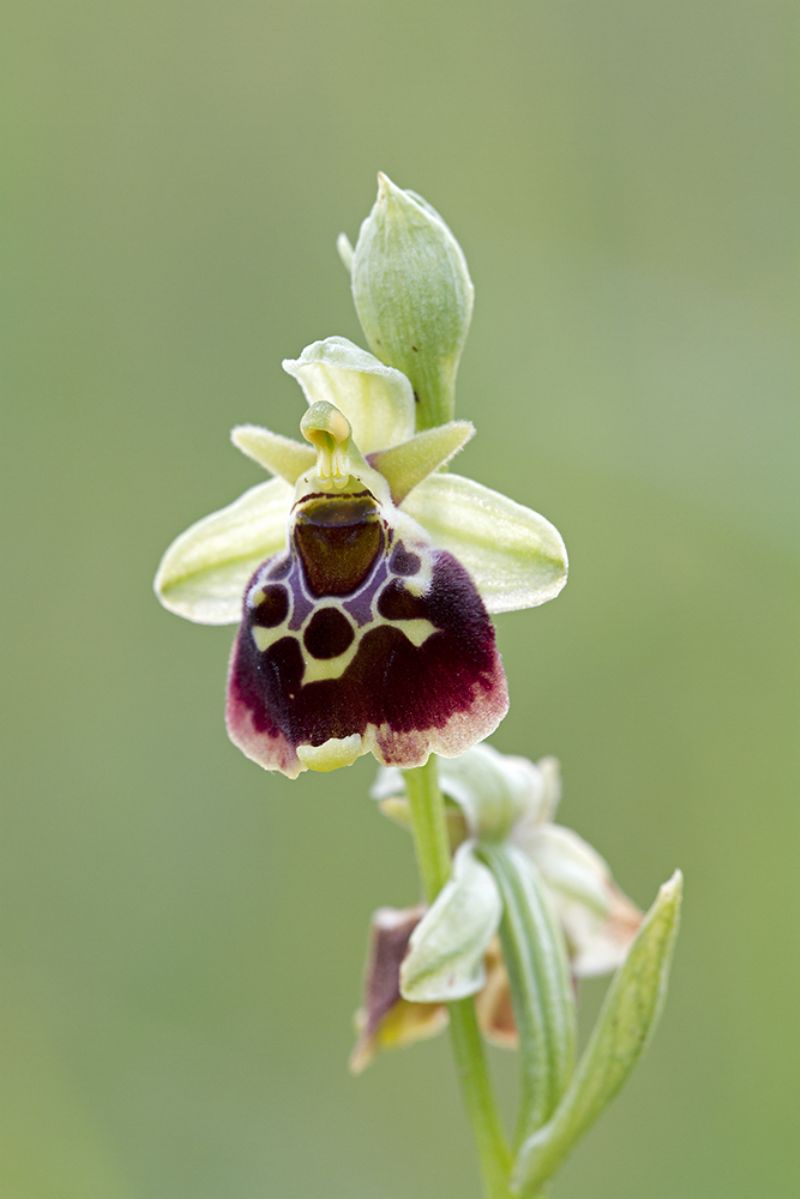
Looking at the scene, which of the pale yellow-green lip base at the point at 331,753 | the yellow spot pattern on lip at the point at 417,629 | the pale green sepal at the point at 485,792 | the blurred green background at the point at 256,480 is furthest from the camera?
the blurred green background at the point at 256,480

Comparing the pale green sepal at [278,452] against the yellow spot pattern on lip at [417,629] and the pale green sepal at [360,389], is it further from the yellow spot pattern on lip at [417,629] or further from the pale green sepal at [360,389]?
the yellow spot pattern on lip at [417,629]

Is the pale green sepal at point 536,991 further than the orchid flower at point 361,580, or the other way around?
the pale green sepal at point 536,991

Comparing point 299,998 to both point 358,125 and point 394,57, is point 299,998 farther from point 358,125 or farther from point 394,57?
point 394,57

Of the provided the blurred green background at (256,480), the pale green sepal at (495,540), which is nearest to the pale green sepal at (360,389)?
the pale green sepal at (495,540)

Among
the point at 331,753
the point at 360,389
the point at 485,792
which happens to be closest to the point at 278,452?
the point at 360,389

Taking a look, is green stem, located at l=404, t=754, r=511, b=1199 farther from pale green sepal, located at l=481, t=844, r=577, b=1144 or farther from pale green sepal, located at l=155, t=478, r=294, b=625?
pale green sepal, located at l=155, t=478, r=294, b=625

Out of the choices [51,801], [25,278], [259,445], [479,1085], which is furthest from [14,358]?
[479,1085]
